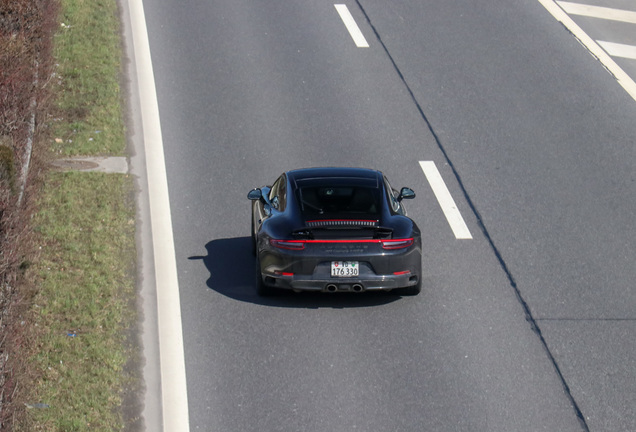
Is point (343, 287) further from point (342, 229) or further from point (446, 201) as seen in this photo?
point (446, 201)

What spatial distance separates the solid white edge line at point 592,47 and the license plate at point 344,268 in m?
9.60

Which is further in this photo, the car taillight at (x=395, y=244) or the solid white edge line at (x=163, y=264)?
the car taillight at (x=395, y=244)

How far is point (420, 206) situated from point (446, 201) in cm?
44

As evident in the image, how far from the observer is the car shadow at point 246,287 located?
11672 millimetres

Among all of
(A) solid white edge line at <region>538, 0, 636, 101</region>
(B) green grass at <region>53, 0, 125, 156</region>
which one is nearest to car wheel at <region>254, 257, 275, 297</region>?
(B) green grass at <region>53, 0, 125, 156</region>

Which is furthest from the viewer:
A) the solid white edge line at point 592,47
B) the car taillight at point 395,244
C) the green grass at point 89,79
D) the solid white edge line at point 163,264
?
the solid white edge line at point 592,47

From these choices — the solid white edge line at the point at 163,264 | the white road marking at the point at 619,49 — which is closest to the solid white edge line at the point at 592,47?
the white road marking at the point at 619,49

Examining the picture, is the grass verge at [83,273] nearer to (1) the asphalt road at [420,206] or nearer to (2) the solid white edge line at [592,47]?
(1) the asphalt road at [420,206]

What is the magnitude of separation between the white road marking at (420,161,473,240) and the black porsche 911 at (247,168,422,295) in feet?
6.81

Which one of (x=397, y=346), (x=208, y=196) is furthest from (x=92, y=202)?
(x=397, y=346)

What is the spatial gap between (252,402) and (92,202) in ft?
17.5

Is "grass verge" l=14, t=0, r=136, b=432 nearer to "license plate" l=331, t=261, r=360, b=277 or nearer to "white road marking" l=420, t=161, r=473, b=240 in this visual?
"license plate" l=331, t=261, r=360, b=277

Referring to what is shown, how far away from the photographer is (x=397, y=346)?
1066cm

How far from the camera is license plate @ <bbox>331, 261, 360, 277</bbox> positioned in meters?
11.0
